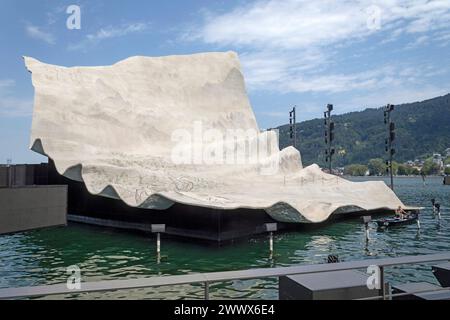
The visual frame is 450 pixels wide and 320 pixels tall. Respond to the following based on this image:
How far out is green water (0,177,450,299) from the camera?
14.2 meters

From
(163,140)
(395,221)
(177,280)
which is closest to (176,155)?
(163,140)

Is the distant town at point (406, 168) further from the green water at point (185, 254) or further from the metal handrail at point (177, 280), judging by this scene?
the metal handrail at point (177, 280)

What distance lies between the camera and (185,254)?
20750 millimetres

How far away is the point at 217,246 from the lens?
22.7 meters

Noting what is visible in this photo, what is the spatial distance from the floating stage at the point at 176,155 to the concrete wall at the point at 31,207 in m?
13.7

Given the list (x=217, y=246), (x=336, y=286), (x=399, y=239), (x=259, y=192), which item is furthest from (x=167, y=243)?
(x=336, y=286)

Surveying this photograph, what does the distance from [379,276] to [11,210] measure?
678 cm

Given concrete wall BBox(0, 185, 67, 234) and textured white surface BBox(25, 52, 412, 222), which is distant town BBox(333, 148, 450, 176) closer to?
textured white surface BBox(25, 52, 412, 222)

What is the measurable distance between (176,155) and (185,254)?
1828 cm

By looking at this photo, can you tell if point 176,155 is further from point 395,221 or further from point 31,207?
point 31,207

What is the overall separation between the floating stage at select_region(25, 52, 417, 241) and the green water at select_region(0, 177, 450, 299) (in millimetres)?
1756

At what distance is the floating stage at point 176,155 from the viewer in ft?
85.1

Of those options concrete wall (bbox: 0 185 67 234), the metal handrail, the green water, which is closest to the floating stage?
the green water

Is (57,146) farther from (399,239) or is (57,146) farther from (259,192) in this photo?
(399,239)
